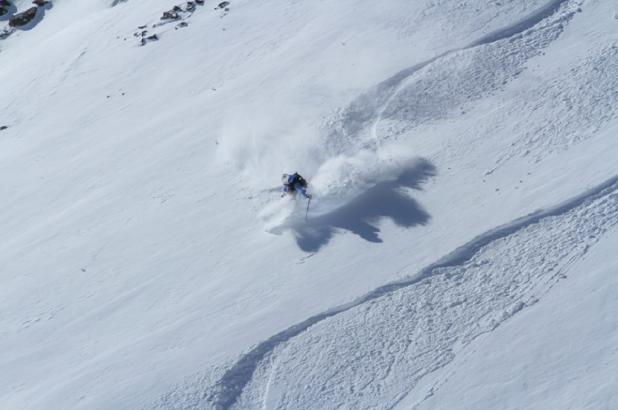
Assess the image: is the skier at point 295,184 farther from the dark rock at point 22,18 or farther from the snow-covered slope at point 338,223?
the dark rock at point 22,18

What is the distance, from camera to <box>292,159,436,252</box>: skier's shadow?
16.0m

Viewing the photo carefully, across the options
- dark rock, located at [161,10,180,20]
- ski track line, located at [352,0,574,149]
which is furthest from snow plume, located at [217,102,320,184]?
dark rock, located at [161,10,180,20]

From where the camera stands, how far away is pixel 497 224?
50.5 feet

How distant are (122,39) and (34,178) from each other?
9.31 m

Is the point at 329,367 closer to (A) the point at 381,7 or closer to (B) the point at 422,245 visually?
(B) the point at 422,245

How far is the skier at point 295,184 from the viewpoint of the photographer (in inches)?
637

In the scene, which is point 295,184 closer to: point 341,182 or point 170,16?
point 341,182

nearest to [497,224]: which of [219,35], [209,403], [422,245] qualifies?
[422,245]

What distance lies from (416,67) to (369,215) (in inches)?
261

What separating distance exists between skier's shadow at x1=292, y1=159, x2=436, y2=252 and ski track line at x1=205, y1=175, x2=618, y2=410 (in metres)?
1.45

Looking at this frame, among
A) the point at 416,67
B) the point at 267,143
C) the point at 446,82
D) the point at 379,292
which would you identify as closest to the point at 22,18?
the point at 267,143

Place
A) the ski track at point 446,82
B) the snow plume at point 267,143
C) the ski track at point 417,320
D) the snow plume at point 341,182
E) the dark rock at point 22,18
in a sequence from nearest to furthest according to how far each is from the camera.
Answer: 1. the ski track at point 417,320
2. the snow plume at point 341,182
3. the snow plume at point 267,143
4. the ski track at point 446,82
5. the dark rock at point 22,18

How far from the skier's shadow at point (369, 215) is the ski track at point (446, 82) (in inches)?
75.9

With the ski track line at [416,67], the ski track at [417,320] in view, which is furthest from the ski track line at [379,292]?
the ski track line at [416,67]
